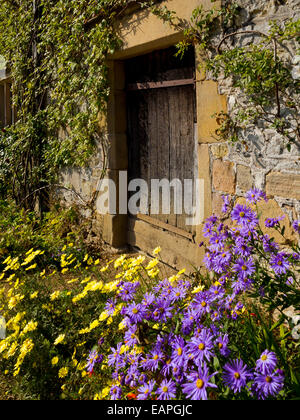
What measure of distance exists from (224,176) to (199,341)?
6.32ft

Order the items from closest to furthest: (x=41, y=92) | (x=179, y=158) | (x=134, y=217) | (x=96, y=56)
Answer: (x=179, y=158) → (x=96, y=56) → (x=134, y=217) → (x=41, y=92)

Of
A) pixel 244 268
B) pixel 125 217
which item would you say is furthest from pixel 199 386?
pixel 125 217

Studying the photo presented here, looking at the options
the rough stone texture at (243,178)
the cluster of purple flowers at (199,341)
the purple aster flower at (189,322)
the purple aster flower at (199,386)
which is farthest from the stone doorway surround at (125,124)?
the purple aster flower at (199,386)

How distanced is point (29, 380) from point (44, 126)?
3829 millimetres

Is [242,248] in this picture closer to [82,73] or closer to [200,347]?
[200,347]

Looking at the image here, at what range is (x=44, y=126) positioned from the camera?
5520 millimetres

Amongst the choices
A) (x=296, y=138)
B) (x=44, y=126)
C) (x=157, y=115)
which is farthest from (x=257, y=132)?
(x=44, y=126)

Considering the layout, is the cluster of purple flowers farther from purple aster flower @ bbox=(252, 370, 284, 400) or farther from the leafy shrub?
the leafy shrub

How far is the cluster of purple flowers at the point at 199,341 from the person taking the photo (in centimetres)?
137

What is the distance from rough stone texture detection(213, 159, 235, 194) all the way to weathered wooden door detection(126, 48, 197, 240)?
59 centimetres

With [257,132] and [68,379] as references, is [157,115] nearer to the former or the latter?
[257,132]

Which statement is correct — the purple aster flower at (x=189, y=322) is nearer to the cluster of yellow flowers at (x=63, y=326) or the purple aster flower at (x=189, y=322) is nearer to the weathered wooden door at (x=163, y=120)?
the cluster of yellow flowers at (x=63, y=326)

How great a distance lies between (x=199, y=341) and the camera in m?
1.45

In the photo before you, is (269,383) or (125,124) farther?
(125,124)
